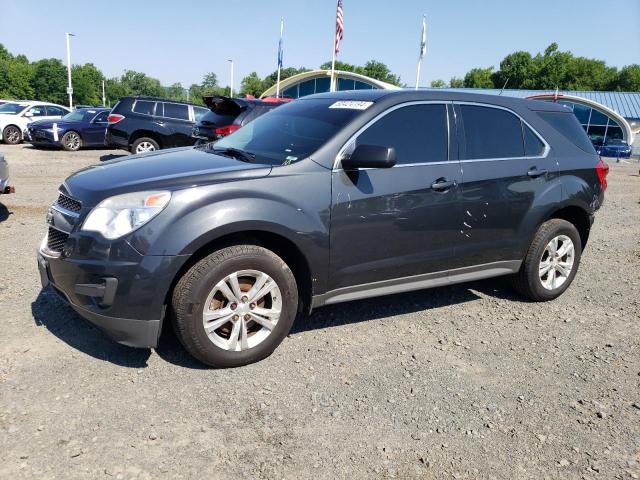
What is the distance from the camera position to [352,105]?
13.0ft

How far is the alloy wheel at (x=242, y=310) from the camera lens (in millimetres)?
3232

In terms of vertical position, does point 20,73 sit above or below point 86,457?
above

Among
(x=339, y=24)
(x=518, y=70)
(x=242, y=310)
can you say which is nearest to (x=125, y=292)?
(x=242, y=310)

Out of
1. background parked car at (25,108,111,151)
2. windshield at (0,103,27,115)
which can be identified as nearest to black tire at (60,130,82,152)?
background parked car at (25,108,111,151)

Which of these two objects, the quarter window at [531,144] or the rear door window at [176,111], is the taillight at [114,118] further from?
the quarter window at [531,144]

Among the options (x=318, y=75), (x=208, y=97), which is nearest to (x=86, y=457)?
(x=208, y=97)

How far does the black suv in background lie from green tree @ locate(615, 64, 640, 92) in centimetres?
8546

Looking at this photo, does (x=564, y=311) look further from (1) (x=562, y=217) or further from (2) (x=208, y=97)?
(2) (x=208, y=97)

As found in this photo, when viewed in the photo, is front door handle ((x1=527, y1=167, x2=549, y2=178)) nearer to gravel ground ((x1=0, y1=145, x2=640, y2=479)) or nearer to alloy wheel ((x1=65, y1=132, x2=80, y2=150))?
gravel ground ((x1=0, y1=145, x2=640, y2=479))

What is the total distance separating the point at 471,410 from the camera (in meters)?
3.08

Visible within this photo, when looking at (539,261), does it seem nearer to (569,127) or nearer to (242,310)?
(569,127)

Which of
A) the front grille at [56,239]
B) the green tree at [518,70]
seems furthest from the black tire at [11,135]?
the green tree at [518,70]

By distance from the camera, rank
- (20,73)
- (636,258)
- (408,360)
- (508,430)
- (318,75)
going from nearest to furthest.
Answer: (508,430) → (408,360) → (636,258) → (318,75) → (20,73)

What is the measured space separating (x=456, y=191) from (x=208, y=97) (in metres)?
6.96
